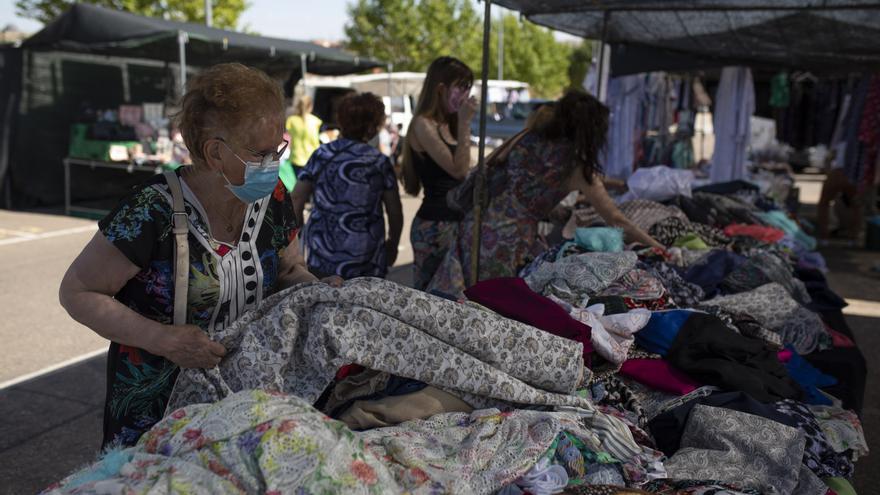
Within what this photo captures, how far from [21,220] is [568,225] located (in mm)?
9002

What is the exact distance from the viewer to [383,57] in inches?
1288

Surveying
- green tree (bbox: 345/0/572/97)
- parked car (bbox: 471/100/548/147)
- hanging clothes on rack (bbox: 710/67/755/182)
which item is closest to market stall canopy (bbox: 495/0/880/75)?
hanging clothes on rack (bbox: 710/67/755/182)

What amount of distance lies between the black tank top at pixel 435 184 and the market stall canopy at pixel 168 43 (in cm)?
730

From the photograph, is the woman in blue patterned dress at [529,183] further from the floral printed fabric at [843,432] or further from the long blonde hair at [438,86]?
the floral printed fabric at [843,432]

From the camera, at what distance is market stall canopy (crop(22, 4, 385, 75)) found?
33.9ft

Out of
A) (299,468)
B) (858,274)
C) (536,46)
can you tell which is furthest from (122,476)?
(536,46)

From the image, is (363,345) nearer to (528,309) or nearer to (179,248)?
(179,248)

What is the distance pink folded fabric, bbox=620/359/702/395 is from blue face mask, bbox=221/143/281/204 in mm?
1403

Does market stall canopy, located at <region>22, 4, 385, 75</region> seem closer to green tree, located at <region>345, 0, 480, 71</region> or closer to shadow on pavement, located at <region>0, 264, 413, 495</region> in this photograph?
shadow on pavement, located at <region>0, 264, 413, 495</region>

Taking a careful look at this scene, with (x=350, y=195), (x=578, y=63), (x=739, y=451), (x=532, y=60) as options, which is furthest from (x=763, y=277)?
(x=578, y=63)

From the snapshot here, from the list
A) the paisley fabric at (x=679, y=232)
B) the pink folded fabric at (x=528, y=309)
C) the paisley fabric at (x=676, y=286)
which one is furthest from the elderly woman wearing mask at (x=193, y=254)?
the paisley fabric at (x=679, y=232)

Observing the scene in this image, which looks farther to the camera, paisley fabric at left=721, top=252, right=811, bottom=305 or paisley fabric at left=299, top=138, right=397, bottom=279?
paisley fabric at left=299, top=138, right=397, bottom=279

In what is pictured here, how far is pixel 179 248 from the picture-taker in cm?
193

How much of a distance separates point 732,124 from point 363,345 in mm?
8835
